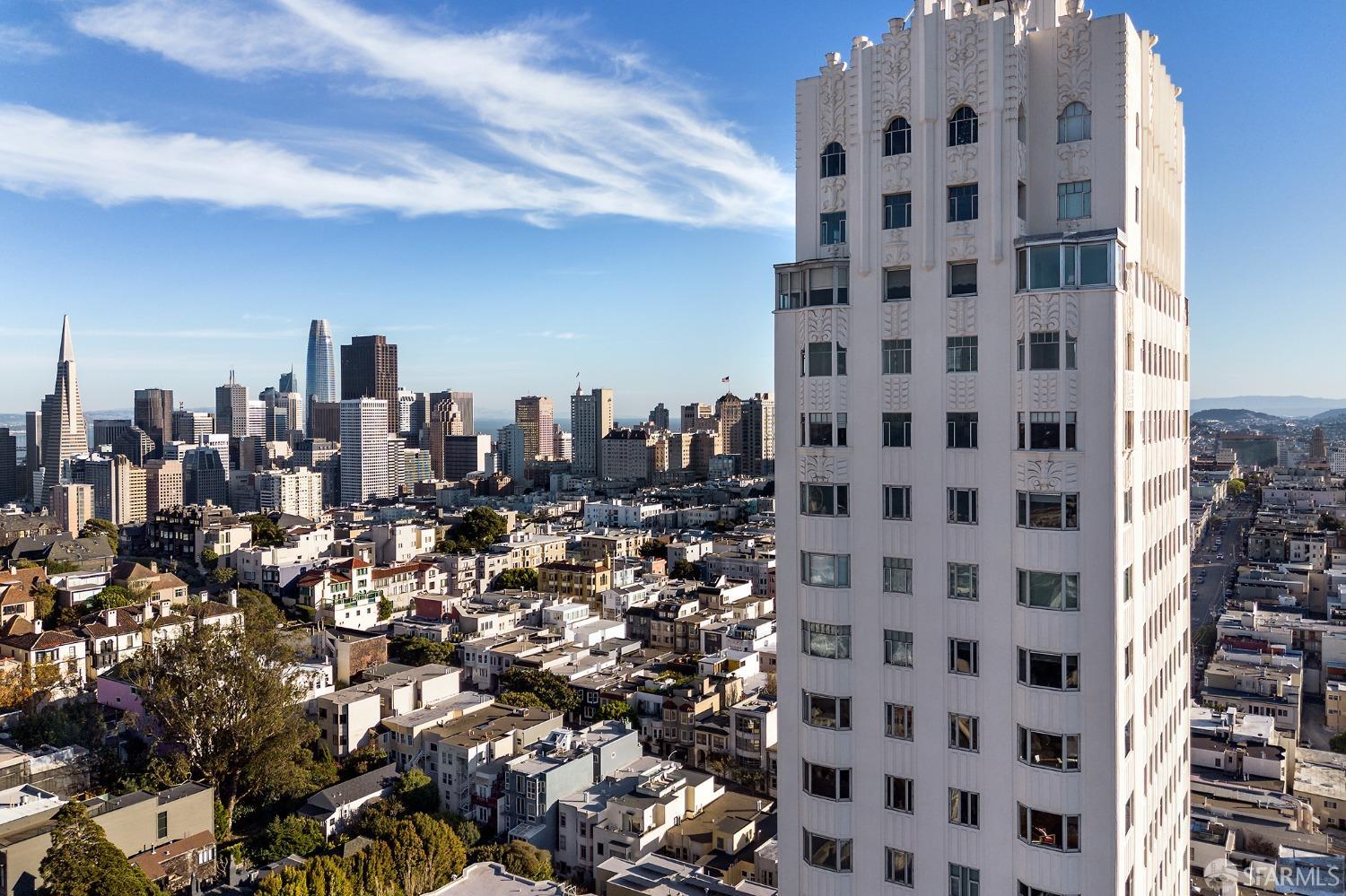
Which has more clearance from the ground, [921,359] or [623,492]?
[921,359]

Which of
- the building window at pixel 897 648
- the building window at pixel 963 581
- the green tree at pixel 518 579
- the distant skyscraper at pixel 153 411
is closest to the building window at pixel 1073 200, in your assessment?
the building window at pixel 963 581

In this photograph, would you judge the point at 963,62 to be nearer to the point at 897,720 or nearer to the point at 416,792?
the point at 897,720

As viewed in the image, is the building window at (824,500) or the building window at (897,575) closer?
the building window at (897,575)

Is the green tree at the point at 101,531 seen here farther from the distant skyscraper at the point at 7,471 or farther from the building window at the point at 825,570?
the distant skyscraper at the point at 7,471

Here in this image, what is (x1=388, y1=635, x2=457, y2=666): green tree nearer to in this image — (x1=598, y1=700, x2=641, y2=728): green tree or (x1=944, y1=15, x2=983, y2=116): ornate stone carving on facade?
(x1=598, y1=700, x2=641, y2=728): green tree

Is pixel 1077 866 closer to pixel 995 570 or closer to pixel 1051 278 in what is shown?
pixel 995 570

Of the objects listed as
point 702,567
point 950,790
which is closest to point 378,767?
point 950,790
